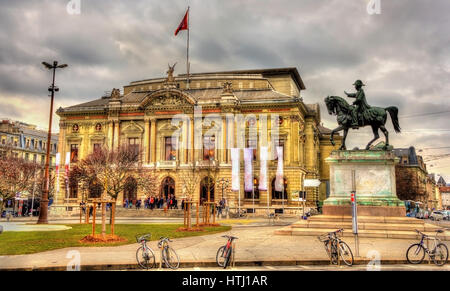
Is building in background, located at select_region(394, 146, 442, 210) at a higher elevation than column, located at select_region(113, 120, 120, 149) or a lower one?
lower

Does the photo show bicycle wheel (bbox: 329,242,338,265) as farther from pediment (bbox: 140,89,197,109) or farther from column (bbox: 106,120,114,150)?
column (bbox: 106,120,114,150)

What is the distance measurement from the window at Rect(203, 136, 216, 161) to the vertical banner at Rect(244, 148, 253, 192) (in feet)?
20.0

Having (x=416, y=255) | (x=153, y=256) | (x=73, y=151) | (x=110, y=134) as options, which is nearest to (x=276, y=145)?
(x=110, y=134)

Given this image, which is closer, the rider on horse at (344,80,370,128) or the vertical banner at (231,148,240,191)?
the rider on horse at (344,80,370,128)

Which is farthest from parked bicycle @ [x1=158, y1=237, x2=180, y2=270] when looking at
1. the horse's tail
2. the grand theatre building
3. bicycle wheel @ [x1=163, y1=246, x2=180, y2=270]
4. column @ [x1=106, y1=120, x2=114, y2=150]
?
column @ [x1=106, y1=120, x2=114, y2=150]

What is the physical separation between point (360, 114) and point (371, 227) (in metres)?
6.25

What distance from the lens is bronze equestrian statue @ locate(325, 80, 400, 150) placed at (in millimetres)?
22906

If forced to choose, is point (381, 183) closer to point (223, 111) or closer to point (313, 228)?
point (313, 228)

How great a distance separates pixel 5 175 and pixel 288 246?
31.6 meters

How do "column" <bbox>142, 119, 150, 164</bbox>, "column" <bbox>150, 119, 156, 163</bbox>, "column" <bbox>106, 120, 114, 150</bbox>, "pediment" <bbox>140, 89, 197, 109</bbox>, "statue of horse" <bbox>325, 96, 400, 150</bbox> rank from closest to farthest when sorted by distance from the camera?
"statue of horse" <bbox>325, 96, 400, 150</bbox>
"pediment" <bbox>140, 89, 197, 109</bbox>
"column" <bbox>142, 119, 150, 164</bbox>
"column" <bbox>150, 119, 156, 163</bbox>
"column" <bbox>106, 120, 114, 150</bbox>

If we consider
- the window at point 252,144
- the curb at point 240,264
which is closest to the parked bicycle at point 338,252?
the curb at point 240,264

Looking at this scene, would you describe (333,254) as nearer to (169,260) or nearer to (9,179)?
(169,260)

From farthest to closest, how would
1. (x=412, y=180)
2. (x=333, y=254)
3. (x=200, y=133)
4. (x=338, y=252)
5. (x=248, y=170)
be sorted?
1. (x=412, y=180)
2. (x=200, y=133)
3. (x=248, y=170)
4. (x=333, y=254)
5. (x=338, y=252)

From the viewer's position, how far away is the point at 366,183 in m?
21.8
